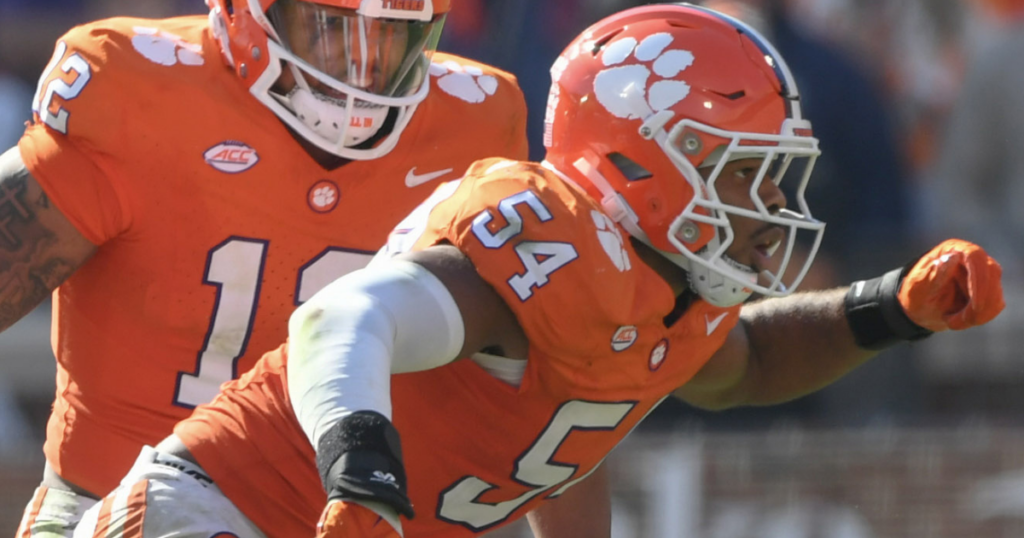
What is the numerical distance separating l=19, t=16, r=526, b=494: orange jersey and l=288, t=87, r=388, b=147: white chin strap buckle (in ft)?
0.21

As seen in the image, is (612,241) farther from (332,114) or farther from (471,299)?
(332,114)

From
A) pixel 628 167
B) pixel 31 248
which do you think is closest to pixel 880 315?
pixel 628 167

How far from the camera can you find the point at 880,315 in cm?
322

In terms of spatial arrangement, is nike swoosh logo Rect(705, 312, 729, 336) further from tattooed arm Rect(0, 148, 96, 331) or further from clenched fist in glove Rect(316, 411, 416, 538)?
tattooed arm Rect(0, 148, 96, 331)

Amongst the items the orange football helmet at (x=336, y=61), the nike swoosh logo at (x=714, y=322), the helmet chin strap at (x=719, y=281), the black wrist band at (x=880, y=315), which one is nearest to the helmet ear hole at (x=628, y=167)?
the helmet chin strap at (x=719, y=281)

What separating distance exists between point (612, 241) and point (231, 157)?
0.99m

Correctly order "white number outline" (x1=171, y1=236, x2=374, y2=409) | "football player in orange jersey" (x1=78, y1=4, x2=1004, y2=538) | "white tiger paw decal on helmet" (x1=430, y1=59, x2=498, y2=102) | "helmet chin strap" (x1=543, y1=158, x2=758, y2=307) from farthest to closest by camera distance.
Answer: "white tiger paw decal on helmet" (x1=430, y1=59, x2=498, y2=102), "white number outline" (x1=171, y1=236, x2=374, y2=409), "helmet chin strap" (x1=543, y1=158, x2=758, y2=307), "football player in orange jersey" (x1=78, y1=4, x2=1004, y2=538)

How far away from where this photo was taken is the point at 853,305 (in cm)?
330

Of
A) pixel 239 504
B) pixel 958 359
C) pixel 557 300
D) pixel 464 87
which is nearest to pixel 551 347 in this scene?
pixel 557 300

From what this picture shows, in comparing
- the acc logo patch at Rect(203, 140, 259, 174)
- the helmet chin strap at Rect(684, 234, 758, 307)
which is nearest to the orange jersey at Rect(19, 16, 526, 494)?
the acc logo patch at Rect(203, 140, 259, 174)

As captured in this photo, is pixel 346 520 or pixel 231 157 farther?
pixel 231 157

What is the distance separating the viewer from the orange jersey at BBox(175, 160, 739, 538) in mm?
2508

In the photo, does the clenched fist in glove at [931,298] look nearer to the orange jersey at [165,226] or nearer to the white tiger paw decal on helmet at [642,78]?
the white tiger paw decal on helmet at [642,78]

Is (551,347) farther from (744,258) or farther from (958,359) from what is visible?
(958,359)
